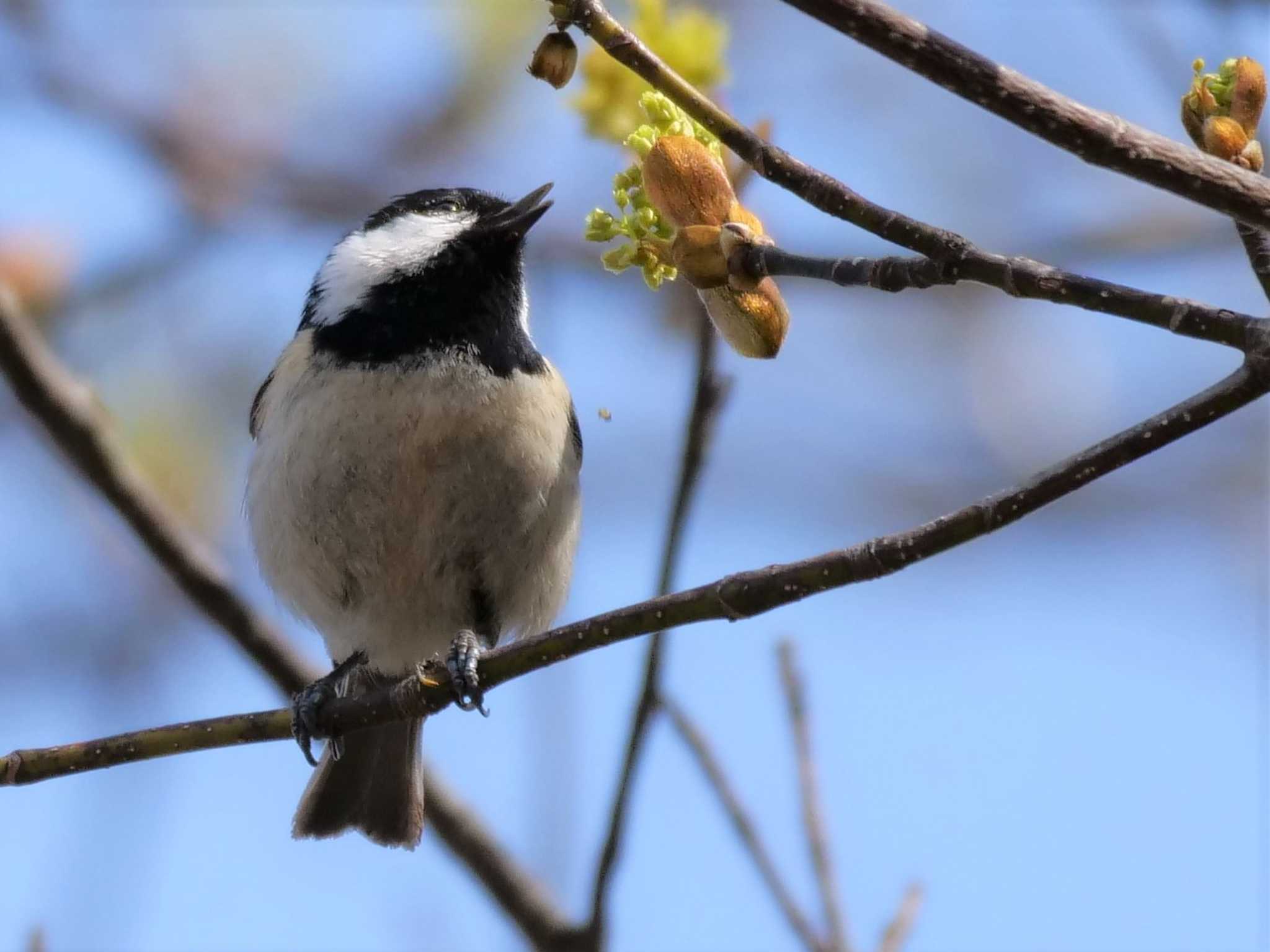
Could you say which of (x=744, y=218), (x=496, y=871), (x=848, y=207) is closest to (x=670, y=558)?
(x=744, y=218)

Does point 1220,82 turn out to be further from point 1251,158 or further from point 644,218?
point 644,218

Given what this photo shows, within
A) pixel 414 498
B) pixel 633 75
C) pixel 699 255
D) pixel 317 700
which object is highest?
pixel 414 498

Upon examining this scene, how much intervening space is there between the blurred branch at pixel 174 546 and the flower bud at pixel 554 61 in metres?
2.10

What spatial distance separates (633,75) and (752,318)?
0.49 metres

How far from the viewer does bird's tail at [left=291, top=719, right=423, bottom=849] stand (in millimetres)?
4125

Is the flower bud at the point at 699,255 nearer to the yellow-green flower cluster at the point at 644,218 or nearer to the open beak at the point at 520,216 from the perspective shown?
the yellow-green flower cluster at the point at 644,218

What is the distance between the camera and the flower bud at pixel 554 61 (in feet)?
5.65

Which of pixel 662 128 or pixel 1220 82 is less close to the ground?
pixel 662 128

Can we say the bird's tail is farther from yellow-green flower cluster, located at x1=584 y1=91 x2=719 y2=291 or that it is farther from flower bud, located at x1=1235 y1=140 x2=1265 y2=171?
flower bud, located at x1=1235 y1=140 x2=1265 y2=171

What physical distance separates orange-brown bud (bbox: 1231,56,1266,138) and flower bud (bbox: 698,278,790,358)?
1.98ft

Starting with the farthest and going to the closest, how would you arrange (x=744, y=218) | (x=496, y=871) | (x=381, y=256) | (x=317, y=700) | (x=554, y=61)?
(x=381, y=256), (x=496, y=871), (x=317, y=700), (x=744, y=218), (x=554, y=61)

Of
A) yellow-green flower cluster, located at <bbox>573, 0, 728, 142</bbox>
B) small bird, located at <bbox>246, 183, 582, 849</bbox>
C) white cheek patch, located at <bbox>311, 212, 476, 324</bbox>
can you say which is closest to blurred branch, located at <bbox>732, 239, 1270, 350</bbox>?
yellow-green flower cluster, located at <bbox>573, 0, 728, 142</bbox>

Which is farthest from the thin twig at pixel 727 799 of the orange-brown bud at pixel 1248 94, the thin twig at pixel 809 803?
the orange-brown bud at pixel 1248 94

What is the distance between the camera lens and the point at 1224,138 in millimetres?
1776
